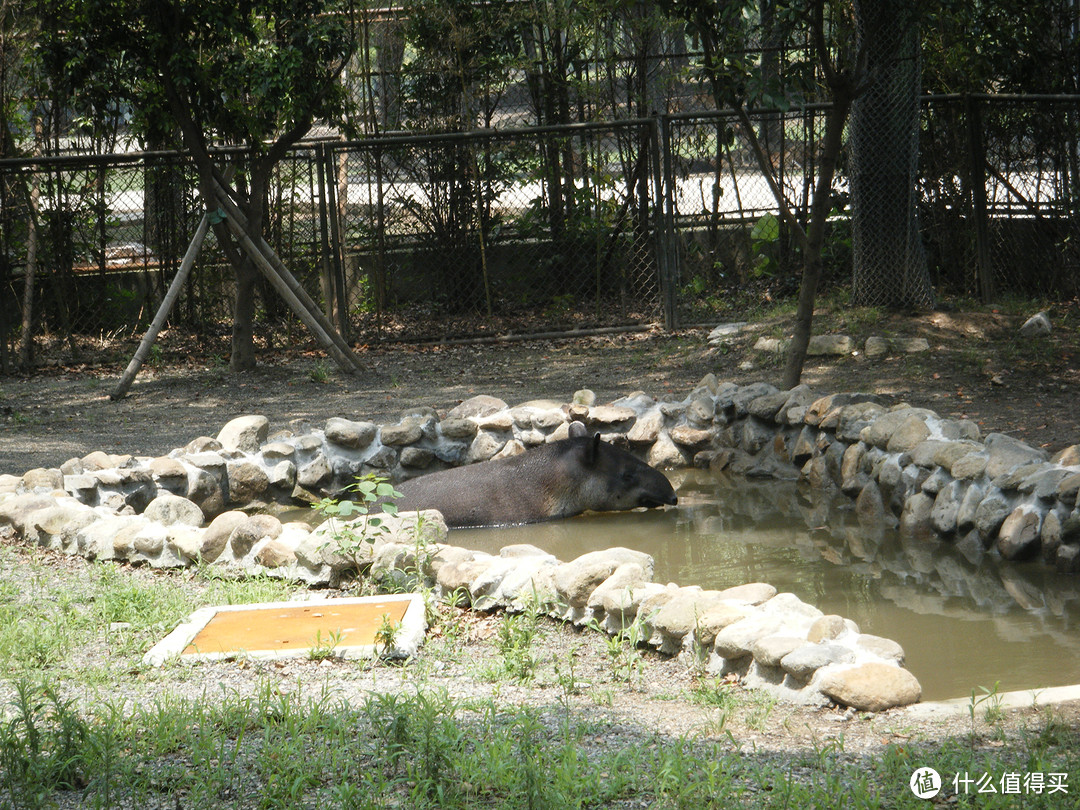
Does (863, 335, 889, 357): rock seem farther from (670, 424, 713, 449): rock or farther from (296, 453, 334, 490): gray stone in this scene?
(296, 453, 334, 490): gray stone

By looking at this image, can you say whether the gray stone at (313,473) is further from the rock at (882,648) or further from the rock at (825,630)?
the rock at (882,648)

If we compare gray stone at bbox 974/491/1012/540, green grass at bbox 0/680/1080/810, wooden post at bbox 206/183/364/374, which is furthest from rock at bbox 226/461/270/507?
gray stone at bbox 974/491/1012/540

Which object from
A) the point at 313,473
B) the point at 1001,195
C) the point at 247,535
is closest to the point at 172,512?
the point at 247,535

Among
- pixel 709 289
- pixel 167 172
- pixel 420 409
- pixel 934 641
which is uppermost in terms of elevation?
pixel 167 172

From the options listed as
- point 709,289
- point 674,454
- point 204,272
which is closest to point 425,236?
point 204,272

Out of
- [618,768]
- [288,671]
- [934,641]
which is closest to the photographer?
[618,768]

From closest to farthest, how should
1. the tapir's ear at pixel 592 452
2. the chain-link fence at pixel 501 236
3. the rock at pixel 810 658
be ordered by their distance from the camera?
the rock at pixel 810 658 → the tapir's ear at pixel 592 452 → the chain-link fence at pixel 501 236

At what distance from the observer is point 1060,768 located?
2.74 metres

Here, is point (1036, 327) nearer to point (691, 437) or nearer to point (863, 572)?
point (691, 437)

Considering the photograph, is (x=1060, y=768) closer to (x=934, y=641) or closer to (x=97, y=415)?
(x=934, y=641)

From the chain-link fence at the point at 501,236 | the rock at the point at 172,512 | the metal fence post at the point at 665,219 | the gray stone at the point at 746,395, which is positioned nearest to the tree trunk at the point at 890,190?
the metal fence post at the point at 665,219

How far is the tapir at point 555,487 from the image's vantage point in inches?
267

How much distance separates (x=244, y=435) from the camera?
7.33 metres

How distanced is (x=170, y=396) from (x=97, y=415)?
2.89 ft
